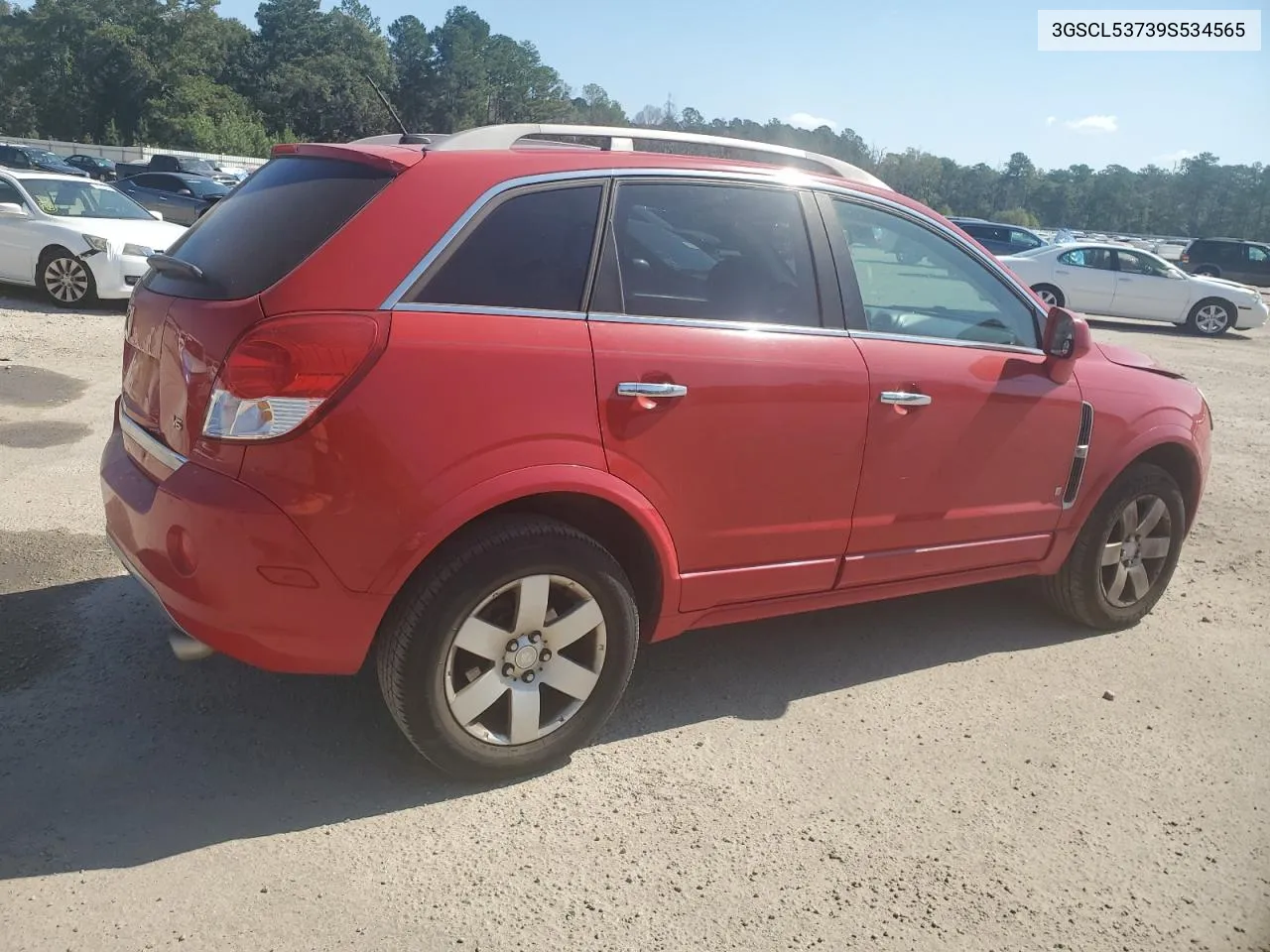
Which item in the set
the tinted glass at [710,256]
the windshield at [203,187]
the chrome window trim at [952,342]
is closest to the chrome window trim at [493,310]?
the tinted glass at [710,256]

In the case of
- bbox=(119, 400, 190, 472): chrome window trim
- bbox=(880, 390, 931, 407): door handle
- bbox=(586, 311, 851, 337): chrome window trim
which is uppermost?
bbox=(586, 311, 851, 337): chrome window trim

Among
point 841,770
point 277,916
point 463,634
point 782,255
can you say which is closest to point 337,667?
point 463,634

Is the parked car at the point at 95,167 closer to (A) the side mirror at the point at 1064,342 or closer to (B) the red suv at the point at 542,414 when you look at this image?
(B) the red suv at the point at 542,414

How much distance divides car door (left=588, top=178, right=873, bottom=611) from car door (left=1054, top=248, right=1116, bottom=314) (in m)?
17.5

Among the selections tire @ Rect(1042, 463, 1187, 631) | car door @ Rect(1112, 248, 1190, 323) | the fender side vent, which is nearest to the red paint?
the fender side vent

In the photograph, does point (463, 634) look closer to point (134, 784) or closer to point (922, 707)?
point (134, 784)

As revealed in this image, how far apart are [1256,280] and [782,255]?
32738mm

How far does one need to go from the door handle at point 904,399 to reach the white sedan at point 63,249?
10081 mm

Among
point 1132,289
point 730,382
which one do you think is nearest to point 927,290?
point 730,382

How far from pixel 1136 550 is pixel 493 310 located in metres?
3.26

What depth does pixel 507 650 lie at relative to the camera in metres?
3.09

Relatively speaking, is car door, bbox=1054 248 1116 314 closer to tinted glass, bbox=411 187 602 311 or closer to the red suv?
the red suv

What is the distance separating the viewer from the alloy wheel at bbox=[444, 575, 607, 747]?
9.98 ft

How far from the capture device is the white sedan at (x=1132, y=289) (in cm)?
1942
